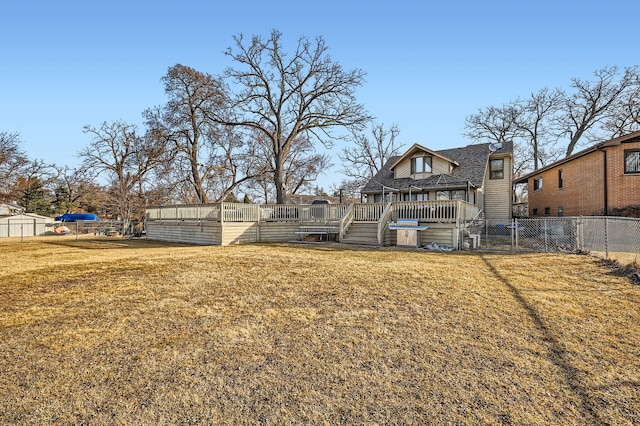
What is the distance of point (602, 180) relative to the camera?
Answer: 1484cm

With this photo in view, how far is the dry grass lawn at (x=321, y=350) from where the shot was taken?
257 cm

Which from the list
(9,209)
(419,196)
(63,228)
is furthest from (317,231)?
(9,209)

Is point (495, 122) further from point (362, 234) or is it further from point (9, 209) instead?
point (9, 209)

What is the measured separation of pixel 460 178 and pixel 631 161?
25.7ft

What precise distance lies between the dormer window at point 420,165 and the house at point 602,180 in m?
7.62

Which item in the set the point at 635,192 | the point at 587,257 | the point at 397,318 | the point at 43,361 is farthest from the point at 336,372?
the point at 635,192

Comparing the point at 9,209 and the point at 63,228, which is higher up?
the point at 9,209

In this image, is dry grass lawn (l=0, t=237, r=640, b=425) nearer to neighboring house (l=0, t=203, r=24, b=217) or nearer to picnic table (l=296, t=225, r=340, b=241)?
picnic table (l=296, t=225, r=340, b=241)

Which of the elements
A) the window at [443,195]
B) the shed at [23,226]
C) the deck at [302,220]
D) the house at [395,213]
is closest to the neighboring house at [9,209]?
the shed at [23,226]

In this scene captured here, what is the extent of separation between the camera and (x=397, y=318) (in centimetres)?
455

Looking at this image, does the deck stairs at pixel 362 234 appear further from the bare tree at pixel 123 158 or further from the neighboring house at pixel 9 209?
the neighboring house at pixel 9 209

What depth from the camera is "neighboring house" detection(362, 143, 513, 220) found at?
2008 cm

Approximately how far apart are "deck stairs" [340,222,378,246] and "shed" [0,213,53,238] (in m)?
29.6

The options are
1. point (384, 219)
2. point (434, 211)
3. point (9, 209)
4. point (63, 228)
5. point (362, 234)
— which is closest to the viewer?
point (434, 211)
